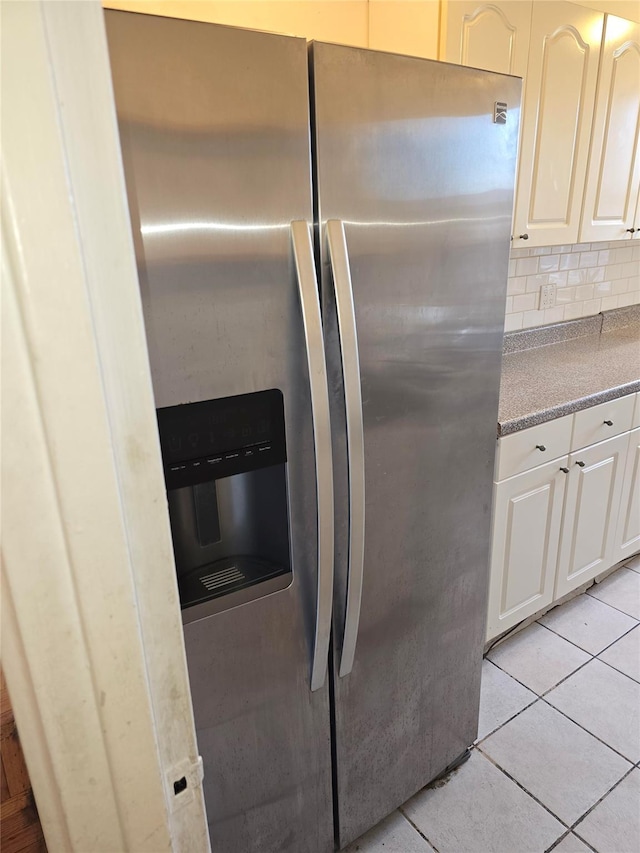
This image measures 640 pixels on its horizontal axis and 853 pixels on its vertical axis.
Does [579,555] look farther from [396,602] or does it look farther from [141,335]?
[141,335]

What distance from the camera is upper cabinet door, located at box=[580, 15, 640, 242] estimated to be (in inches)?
79.7

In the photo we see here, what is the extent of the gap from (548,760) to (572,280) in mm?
2029

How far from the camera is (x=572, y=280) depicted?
107 inches

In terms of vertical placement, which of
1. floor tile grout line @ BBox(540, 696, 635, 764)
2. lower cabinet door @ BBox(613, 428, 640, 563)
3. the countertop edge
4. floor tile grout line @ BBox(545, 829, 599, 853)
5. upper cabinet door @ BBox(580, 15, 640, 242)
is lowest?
floor tile grout line @ BBox(545, 829, 599, 853)

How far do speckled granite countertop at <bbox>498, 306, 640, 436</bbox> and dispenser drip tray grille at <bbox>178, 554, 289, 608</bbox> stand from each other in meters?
0.88

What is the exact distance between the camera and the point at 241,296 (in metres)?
0.92

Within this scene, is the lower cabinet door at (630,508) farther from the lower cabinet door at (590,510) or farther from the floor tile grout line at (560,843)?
the floor tile grout line at (560,843)

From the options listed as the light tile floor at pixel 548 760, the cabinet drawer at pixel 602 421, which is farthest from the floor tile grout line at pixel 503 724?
the cabinet drawer at pixel 602 421

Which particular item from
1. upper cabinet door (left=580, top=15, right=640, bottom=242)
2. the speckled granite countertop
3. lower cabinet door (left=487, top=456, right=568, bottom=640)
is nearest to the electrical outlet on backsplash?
the speckled granite countertop

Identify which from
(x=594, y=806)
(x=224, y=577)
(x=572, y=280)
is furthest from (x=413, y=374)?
(x=572, y=280)

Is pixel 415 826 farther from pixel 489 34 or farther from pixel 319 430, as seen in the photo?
→ pixel 489 34

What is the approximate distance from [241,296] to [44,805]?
2.27 ft

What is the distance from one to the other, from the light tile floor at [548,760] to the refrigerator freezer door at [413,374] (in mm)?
126

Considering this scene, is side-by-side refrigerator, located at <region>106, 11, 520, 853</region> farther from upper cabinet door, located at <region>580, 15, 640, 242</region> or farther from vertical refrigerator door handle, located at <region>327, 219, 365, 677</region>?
upper cabinet door, located at <region>580, 15, 640, 242</region>
